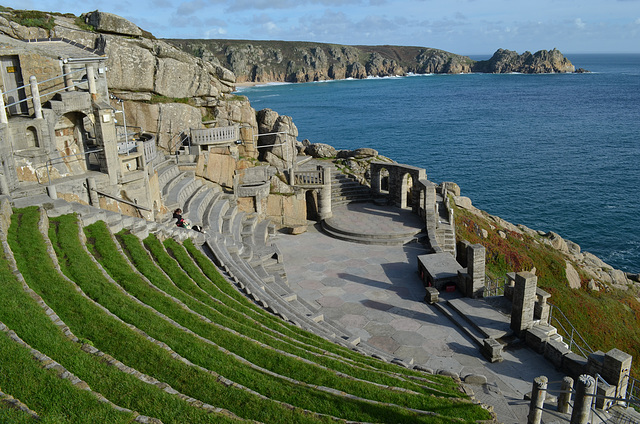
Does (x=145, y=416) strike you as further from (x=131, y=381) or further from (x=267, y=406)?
(x=267, y=406)

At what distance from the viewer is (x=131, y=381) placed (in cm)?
882

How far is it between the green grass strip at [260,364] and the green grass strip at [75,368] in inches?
62.8

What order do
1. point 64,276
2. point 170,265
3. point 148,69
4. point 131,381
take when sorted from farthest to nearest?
point 148,69 < point 170,265 < point 64,276 < point 131,381

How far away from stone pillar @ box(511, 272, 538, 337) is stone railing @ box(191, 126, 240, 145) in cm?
2155

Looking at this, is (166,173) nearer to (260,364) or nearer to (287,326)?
(287,326)

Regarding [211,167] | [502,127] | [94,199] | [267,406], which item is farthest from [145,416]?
[502,127]

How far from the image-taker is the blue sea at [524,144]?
49438 mm

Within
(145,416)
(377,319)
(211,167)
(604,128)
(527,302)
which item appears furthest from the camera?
(604,128)

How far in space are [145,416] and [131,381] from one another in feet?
3.47

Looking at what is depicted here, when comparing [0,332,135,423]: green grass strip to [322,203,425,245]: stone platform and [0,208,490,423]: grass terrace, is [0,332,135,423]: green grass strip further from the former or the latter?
[322,203,425,245]: stone platform

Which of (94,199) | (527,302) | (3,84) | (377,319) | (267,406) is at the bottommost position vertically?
(377,319)

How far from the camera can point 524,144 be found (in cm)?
7894

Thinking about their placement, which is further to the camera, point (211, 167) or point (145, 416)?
point (211, 167)

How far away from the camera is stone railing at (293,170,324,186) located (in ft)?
107
